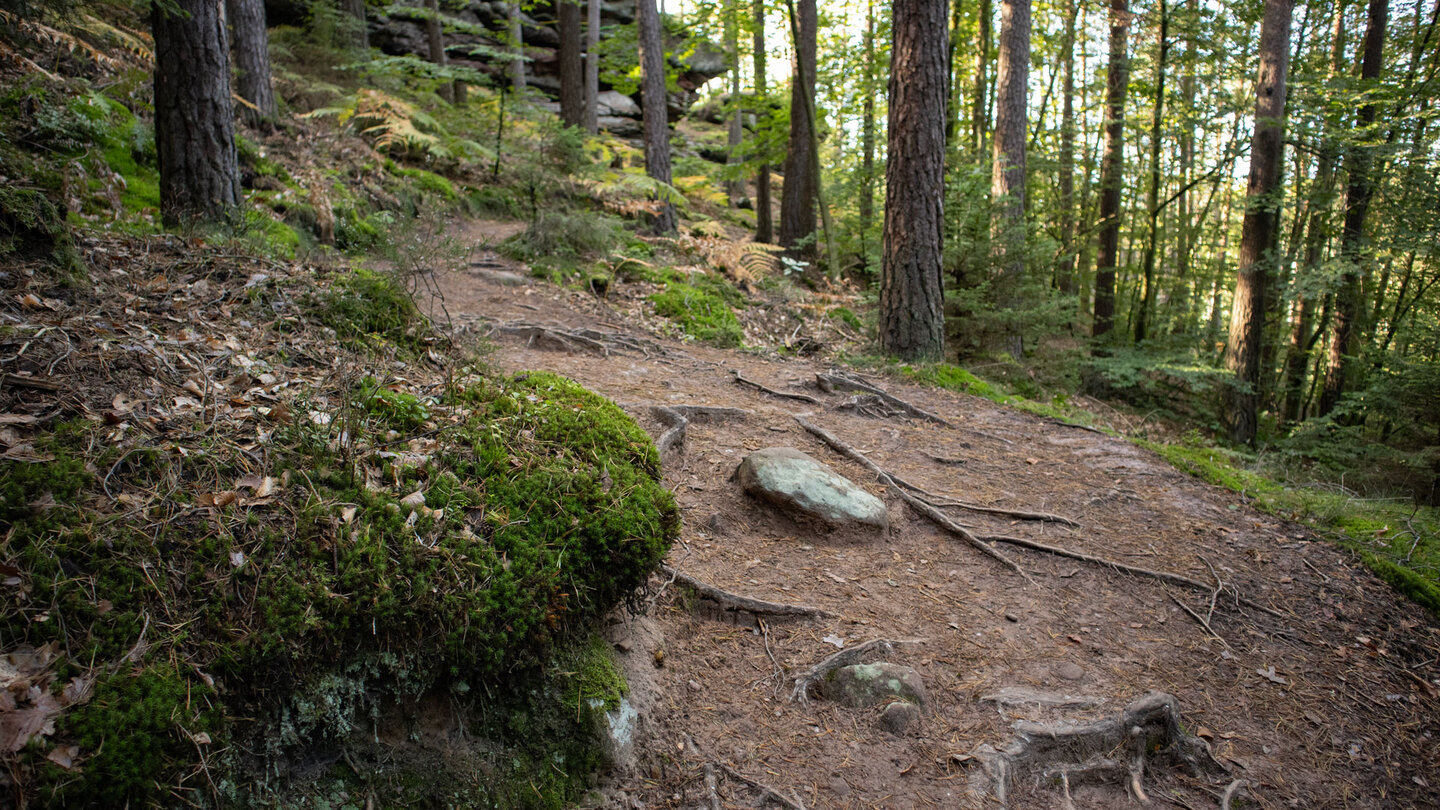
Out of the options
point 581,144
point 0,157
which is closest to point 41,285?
point 0,157

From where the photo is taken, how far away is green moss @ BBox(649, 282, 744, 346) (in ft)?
27.8

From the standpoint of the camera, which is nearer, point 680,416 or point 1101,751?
point 1101,751

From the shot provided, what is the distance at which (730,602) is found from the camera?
371 cm

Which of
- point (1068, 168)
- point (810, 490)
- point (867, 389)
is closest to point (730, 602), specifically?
point (810, 490)

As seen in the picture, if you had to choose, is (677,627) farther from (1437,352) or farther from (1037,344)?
(1437,352)

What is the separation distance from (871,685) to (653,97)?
1142 cm

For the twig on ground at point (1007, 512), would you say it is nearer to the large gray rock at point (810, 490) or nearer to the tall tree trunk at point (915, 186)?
the large gray rock at point (810, 490)

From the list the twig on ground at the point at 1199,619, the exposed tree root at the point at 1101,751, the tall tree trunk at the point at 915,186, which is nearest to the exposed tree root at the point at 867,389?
the tall tree trunk at the point at 915,186

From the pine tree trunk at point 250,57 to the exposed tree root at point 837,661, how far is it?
33.6 feet

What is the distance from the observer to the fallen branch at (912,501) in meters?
4.54

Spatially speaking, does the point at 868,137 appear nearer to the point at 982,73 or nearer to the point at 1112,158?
the point at 982,73

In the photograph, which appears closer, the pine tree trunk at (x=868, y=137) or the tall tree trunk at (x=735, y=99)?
the tall tree trunk at (x=735, y=99)

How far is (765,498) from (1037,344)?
26.2ft

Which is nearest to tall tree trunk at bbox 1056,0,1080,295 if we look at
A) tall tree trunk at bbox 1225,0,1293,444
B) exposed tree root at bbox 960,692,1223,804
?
tall tree trunk at bbox 1225,0,1293,444
